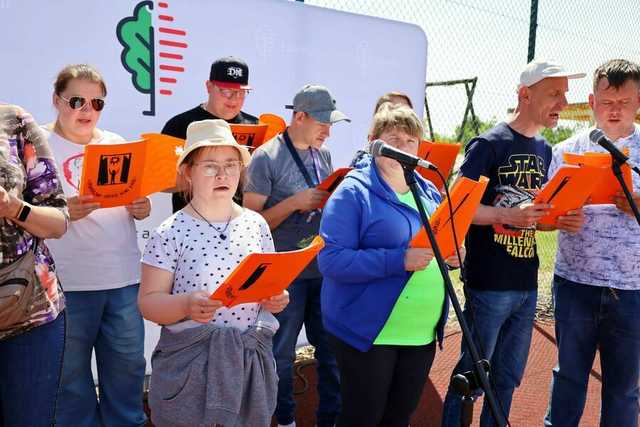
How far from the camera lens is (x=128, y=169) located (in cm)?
243

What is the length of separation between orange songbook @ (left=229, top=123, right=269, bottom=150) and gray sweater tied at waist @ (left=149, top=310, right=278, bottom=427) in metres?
1.39

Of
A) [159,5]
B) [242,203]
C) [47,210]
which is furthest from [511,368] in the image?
[159,5]

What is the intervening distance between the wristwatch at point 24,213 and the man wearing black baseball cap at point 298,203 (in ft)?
4.31

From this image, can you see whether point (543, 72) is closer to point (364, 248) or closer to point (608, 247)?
point (608, 247)

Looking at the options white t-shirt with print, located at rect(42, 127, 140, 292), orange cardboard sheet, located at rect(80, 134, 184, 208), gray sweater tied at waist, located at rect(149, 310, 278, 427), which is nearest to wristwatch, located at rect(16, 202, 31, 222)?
orange cardboard sheet, located at rect(80, 134, 184, 208)

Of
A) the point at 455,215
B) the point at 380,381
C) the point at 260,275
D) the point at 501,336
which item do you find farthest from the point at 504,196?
the point at 260,275

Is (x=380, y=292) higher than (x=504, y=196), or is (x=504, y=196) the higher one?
(x=504, y=196)

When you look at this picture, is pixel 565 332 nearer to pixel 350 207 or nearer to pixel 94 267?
pixel 350 207

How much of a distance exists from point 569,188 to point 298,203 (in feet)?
4.12

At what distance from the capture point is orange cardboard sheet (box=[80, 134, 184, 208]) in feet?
7.52

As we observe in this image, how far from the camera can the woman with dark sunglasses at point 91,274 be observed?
2.54 meters

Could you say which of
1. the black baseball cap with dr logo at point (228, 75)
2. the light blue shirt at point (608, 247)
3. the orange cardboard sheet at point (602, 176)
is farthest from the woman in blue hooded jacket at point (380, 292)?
the black baseball cap with dr logo at point (228, 75)

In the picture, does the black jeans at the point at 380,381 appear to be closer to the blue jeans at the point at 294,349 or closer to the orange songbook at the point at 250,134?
the blue jeans at the point at 294,349

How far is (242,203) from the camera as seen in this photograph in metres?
3.04
